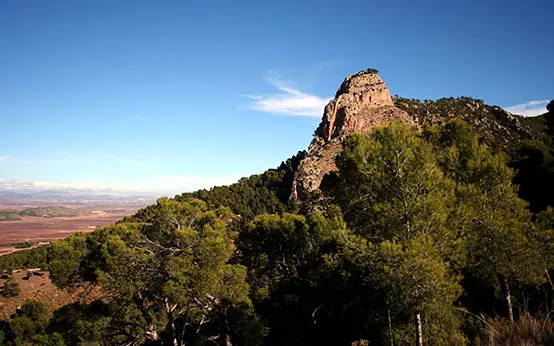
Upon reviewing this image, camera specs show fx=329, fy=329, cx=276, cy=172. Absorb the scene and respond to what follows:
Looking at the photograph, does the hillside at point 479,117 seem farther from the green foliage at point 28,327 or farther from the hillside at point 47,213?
the hillside at point 47,213

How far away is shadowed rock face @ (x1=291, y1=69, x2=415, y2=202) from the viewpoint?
57.5 m

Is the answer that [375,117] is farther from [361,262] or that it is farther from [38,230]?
[38,230]

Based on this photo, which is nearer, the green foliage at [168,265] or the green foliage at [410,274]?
the green foliage at [410,274]

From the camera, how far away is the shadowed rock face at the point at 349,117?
57.5 meters

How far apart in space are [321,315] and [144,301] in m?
8.36

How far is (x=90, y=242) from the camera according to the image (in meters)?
15.0

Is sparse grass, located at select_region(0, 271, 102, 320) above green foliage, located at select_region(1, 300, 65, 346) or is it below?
below

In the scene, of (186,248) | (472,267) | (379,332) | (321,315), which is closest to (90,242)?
(186,248)

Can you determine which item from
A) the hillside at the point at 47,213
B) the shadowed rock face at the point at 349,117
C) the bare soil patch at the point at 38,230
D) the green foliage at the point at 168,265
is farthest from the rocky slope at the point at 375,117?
the hillside at the point at 47,213

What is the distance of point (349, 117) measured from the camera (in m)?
61.6

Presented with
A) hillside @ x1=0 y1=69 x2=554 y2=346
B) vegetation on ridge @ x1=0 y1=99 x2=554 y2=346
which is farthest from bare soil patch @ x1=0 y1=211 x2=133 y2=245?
vegetation on ridge @ x1=0 y1=99 x2=554 y2=346

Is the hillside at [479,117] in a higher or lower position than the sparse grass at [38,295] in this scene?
higher

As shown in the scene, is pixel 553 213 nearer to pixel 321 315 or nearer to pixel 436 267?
pixel 436 267

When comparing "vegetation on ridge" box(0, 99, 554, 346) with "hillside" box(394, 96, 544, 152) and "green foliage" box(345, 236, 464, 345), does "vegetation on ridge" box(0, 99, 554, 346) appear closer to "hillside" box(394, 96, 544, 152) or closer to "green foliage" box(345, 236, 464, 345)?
"green foliage" box(345, 236, 464, 345)
